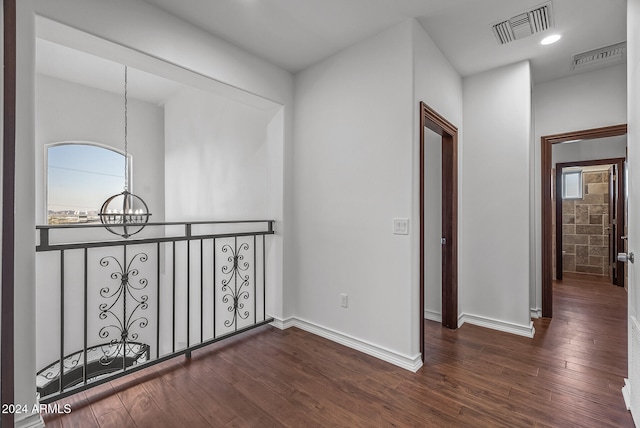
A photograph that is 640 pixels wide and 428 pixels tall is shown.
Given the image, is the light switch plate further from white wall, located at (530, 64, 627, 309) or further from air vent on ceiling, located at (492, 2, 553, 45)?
white wall, located at (530, 64, 627, 309)

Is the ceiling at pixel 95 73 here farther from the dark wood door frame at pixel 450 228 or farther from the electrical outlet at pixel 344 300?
the dark wood door frame at pixel 450 228

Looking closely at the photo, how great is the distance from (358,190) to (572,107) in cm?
262

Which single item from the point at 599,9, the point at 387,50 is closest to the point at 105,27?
the point at 387,50

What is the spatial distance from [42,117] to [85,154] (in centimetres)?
62

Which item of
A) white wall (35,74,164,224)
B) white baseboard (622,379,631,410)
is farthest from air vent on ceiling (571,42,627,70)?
white wall (35,74,164,224)

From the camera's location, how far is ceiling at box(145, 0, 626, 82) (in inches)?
84.6

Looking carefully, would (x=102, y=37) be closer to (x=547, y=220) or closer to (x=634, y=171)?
(x=634, y=171)

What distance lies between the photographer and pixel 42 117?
396cm

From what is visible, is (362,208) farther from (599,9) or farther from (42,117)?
(42,117)

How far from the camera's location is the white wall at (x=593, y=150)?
4699mm

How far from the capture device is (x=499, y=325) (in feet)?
9.94

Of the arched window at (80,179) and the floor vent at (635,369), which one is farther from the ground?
the arched window at (80,179)

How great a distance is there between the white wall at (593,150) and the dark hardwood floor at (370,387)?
3321 mm

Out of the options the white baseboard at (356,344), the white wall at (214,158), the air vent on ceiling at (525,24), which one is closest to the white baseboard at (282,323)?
the white baseboard at (356,344)
